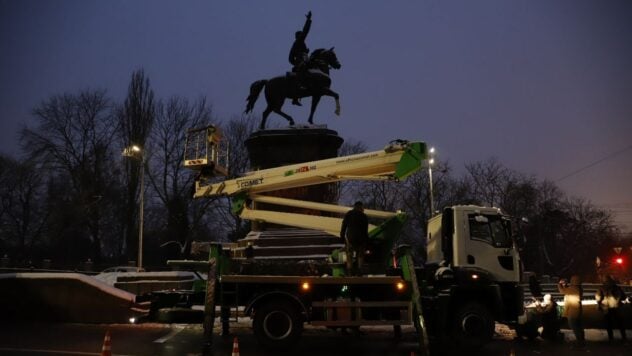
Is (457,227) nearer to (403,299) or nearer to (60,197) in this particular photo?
(403,299)

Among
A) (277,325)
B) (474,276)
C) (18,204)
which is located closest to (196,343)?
(277,325)

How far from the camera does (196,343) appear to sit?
11359 millimetres

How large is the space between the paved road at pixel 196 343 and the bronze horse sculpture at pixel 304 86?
9.36 metres

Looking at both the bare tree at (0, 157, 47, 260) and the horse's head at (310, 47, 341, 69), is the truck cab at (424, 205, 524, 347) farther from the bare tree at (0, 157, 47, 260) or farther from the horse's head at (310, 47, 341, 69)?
the bare tree at (0, 157, 47, 260)

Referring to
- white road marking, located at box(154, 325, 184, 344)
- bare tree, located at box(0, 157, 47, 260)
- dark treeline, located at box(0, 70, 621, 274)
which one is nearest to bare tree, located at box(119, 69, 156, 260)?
dark treeline, located at box(0, 70, 621, 274)

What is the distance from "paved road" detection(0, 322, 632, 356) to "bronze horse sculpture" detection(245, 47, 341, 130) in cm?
936

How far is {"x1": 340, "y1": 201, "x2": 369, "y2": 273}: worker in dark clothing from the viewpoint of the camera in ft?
36.2

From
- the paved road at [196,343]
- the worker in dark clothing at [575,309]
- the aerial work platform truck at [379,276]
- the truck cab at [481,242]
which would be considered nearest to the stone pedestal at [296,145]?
the aerial work platform truck at [379,276]

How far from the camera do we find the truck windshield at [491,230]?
38.9 ft

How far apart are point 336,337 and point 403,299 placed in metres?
2.92

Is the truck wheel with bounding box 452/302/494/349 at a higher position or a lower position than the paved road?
higher

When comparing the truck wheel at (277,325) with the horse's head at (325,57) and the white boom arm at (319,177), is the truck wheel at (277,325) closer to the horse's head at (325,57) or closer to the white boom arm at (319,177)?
the white boom arm at (319,177)

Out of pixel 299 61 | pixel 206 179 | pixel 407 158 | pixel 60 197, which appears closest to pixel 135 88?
pixel 60 197

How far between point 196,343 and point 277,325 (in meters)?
2.11
